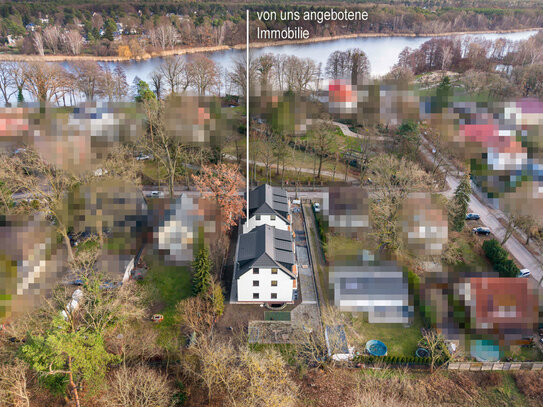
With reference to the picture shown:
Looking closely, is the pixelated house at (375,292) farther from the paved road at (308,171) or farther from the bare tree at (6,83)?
the bare tree at (6,83)

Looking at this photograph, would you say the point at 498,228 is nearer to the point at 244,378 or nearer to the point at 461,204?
the point at 461,204

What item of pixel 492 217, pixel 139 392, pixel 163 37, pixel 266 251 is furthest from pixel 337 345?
pixel 163 37

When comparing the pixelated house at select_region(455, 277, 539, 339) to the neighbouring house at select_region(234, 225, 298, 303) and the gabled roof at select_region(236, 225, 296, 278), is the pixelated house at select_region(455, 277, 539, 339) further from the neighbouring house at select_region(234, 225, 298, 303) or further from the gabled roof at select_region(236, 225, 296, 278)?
the gabled roof at select_region(236, 225, 296, 278)

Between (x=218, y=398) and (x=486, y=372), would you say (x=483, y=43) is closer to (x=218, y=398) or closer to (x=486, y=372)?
(x=486, y=372)

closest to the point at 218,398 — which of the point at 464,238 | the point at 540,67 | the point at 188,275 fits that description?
the point at 188,275

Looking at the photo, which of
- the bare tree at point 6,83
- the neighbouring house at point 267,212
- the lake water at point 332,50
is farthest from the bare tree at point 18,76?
the neighbouring house at point 267,212

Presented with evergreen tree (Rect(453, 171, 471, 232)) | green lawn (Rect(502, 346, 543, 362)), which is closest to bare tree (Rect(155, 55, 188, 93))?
evergreen tree (Rect(453, 171, 471, 232))
